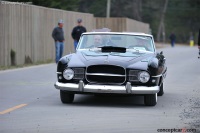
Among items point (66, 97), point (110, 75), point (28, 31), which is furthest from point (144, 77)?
point (28, 31)

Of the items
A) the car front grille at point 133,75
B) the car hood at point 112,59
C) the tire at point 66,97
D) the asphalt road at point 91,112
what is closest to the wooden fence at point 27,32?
the asphalt road at point 91,112

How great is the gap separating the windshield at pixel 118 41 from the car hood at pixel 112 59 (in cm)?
72

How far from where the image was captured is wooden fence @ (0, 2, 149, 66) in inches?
878

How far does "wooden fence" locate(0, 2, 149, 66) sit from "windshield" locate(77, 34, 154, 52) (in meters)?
9.40

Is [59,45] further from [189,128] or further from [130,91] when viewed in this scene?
[189,128]

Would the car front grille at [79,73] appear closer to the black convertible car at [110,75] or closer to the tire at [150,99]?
the black convertible car at [110,75]

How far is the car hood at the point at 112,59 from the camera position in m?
11.2

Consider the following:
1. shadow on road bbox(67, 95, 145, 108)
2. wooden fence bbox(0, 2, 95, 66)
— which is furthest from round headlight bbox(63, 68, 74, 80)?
wooden fence bbox(0, 2, 95, 66)

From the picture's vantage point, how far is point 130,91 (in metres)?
11.0

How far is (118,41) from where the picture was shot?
13.0 meters

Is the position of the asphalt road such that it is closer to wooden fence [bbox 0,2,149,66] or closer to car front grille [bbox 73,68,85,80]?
car front grille [bbox 73,68,85,80]

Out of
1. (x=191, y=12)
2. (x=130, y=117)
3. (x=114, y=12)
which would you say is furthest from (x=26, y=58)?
(x=191, y=12)

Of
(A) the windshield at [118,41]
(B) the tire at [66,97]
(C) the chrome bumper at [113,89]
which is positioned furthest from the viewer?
(A) the windshield at [118,41]

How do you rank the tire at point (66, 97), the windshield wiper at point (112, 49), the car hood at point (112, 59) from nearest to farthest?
the car hood at point (112, 59)
the tire at point (66, 97)
the windshield wiper at point (112, 49)
